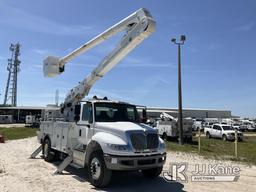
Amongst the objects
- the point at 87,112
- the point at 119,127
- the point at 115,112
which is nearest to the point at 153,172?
the point at 119,127

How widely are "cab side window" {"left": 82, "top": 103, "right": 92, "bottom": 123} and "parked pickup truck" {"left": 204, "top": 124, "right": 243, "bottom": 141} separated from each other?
2519 cm

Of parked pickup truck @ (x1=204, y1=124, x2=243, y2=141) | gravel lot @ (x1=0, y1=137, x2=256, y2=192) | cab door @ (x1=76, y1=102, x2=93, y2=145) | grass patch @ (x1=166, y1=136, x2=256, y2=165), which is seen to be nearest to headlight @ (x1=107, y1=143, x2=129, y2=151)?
gravel lot @ (x1=0, y1=137, x2=256, y2=192)

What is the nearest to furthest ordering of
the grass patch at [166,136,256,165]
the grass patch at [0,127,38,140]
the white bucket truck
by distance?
the white bucket truck < the grass patch at [166,136,256,165] < the grass patch at [0,127,38,140]

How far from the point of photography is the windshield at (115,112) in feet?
33.7

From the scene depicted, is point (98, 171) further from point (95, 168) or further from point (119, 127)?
point (119, 127)

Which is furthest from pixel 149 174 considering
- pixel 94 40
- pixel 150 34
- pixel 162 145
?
pixel 94 40

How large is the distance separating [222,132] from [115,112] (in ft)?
83.9

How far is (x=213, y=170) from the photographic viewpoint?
12227 millimetres

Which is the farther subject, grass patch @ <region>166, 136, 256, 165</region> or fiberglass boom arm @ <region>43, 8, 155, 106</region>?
grass patch @ <region>166, 136, 256, 165</region>

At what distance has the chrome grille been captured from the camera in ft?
29.5

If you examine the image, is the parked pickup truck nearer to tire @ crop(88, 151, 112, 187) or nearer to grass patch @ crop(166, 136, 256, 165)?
grass patch @ crop(166, 136, 256, 165)

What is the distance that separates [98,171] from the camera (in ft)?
30.1

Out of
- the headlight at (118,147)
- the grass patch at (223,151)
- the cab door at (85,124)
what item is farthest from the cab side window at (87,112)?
the grass patch at (223,151)

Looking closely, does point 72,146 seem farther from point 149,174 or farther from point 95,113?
point 149,174
